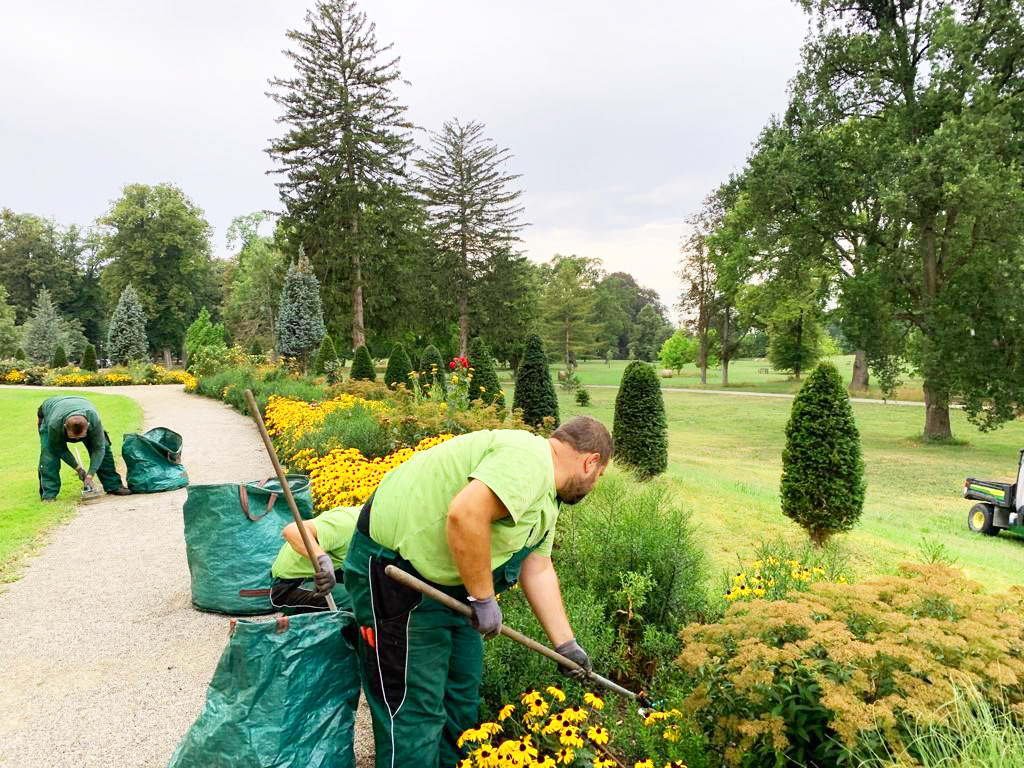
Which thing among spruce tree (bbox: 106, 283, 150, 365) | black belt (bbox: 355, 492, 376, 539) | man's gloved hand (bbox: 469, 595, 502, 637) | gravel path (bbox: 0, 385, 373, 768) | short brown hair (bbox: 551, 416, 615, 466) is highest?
spruce tree (bbox: 106, 283, 150, 365)

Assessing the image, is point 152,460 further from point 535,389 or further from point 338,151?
point 338,151

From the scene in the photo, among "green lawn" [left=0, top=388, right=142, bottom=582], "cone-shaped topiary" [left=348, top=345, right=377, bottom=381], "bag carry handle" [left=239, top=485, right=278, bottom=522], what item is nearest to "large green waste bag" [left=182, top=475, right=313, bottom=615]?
"bag carry handle" [left=239, top=485, right=278, bottom=522]

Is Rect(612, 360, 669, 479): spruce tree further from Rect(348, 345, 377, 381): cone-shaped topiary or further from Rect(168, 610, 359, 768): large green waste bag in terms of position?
Rect(348, 345, 377, 381): cone-shaped topiary

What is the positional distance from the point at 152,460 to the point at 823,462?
326 inches

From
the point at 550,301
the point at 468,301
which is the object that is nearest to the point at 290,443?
the point at 468,301

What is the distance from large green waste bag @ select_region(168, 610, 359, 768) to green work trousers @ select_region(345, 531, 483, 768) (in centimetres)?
19

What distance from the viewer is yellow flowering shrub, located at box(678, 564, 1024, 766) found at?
1.94 metres

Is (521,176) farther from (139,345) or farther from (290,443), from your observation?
(290,443)

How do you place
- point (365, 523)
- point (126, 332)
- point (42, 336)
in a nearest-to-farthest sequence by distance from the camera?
point (365, 523) → point (126, 332) → point (42, 336)

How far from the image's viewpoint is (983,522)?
977cm

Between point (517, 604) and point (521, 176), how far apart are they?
1545 inches

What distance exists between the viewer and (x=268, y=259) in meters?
43.2

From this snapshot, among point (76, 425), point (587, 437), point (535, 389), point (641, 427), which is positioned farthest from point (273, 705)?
point (535, 389)

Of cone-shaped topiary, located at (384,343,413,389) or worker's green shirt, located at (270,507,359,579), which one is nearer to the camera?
worker's green shirt, located at (270,507,359,579)
